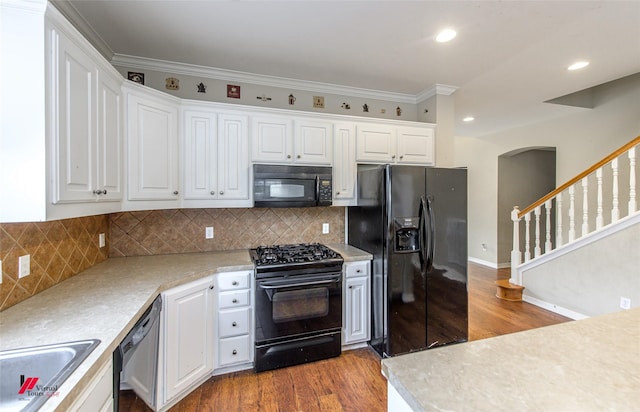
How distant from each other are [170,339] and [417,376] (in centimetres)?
163

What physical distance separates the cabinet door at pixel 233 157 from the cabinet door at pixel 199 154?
0.19ft

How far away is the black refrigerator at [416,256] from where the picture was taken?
7.86ft

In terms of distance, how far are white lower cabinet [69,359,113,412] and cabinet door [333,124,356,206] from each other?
2.09 metres

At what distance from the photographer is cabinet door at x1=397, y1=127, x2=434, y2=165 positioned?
299 centimetres

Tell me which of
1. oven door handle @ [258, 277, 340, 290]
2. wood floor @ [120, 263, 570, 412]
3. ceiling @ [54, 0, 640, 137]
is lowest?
wood floor @ [120, 263, 570, 412]

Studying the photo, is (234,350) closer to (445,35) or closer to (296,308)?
(296,308)

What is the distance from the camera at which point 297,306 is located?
228 centimetres

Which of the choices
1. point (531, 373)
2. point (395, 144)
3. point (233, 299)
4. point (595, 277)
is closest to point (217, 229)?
point (233, 299)

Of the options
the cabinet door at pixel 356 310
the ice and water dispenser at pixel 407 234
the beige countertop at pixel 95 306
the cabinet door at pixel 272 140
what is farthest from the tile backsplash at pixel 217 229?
the ice and water dispenser at pixel 407 234

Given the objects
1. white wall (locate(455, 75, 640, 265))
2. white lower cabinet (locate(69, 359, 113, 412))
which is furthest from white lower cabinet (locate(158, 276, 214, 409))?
white wall (locate(455, 75, 640, 265))

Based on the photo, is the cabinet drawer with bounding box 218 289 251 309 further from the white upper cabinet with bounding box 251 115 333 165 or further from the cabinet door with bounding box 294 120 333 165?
the cabinet door with bounding box 294 120 333 165

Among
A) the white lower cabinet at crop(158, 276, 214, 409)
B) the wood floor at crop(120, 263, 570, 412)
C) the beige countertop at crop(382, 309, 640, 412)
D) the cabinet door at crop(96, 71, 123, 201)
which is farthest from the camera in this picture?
the wood floor at crop(120, 263, 570, 412)

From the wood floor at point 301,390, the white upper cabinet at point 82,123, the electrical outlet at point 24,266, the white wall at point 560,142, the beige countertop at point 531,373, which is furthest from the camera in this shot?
the white wall at point 560,142

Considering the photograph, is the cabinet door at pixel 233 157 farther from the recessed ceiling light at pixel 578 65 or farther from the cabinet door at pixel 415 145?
the recessed ceiling light at pixel 578 65
